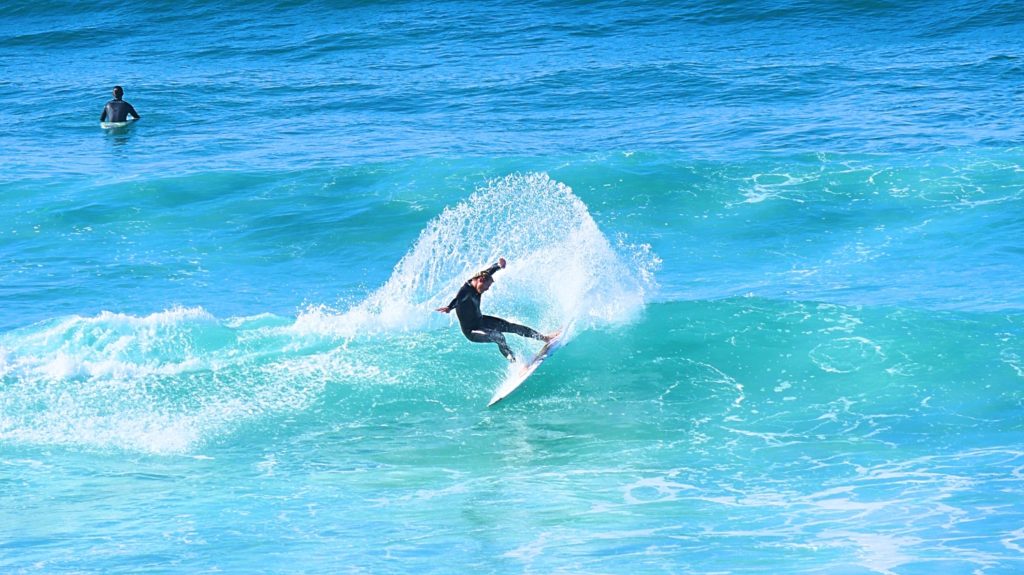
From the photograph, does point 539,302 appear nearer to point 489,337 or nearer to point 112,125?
point 489,337

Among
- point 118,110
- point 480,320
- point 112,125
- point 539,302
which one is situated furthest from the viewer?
point 112,125

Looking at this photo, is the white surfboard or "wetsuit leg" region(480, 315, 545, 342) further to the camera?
the white surfboard

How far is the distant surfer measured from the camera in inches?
1118

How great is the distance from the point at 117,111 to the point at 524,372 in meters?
16.7

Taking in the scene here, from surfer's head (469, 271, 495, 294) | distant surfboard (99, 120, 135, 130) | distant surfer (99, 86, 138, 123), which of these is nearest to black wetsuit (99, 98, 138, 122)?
distant surfer (99, 86, 138, 123)

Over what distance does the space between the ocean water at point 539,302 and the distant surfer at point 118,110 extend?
2.46ft

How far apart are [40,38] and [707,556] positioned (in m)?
32.0

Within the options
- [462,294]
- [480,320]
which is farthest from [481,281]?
[480,320]

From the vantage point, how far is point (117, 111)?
93.5 ft

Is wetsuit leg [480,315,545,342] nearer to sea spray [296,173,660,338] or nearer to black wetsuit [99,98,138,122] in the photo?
sea spray [296,173,660,338]

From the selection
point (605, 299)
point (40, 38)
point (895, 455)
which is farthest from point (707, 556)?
point (40, 38)

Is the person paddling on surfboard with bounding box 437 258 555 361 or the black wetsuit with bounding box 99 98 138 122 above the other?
the black wetsuit with bounding box 99 98 138 122

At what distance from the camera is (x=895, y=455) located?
510 inches

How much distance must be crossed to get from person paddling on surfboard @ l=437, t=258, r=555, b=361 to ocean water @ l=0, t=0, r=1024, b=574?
0.74m
